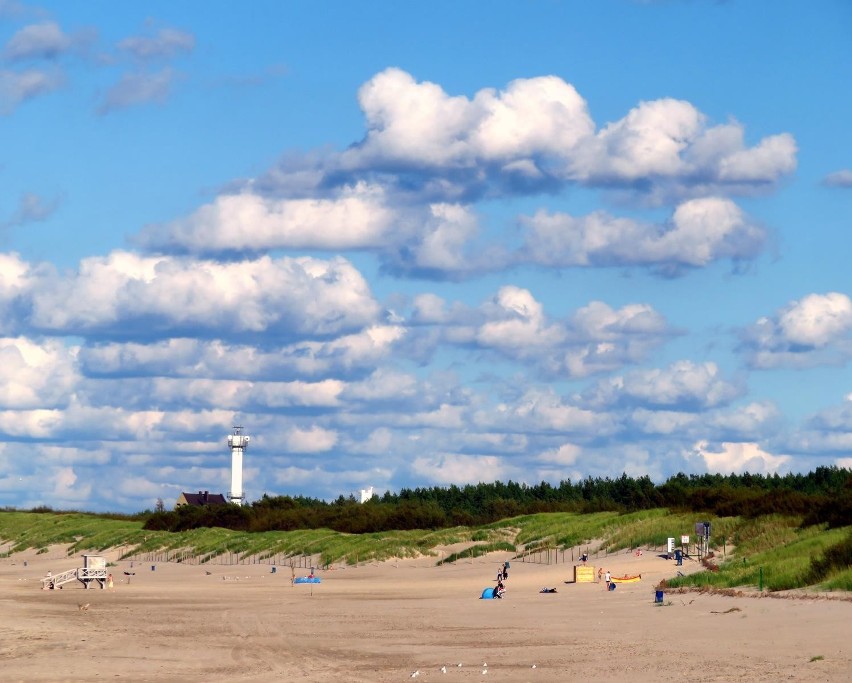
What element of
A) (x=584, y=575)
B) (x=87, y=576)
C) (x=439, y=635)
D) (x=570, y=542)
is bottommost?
(x=439, y=635)

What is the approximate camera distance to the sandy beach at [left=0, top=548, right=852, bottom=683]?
19328 mm

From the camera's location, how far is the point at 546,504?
79625mm

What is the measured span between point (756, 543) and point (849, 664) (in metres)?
23.3

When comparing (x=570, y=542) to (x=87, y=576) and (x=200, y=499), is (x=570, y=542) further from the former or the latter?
(x=200, y=499)

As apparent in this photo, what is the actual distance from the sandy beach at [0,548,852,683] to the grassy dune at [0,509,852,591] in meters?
1.87

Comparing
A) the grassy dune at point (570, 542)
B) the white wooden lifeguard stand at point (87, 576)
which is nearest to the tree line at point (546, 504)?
the grassy dune at point (570, 542)

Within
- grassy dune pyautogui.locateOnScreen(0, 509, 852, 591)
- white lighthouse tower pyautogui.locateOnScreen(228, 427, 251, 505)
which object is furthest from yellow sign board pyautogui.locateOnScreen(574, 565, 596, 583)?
white lighthouse tower pyautogui.locateOnScreen(228, 427, 251, 505)

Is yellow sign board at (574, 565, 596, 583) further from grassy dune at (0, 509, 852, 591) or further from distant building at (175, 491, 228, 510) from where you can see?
distant building at (175, 491, 228, 510)

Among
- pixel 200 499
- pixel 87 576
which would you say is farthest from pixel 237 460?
pixel 87 576

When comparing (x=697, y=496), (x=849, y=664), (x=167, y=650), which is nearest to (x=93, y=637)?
(x=167, y=650)

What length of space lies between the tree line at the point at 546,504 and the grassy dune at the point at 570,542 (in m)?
1.56

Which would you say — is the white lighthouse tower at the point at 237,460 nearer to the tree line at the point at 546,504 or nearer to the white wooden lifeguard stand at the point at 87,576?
the tree line at the point at 546,504

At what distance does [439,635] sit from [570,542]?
2413 cm

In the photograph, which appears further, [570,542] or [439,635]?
[570,542]
